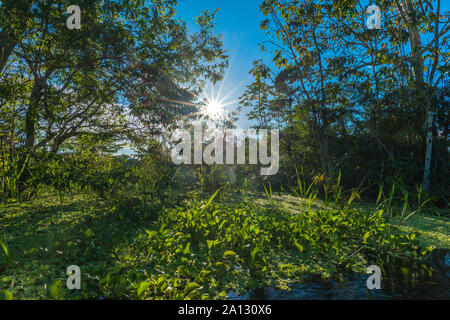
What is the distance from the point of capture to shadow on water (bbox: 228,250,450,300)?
148cm

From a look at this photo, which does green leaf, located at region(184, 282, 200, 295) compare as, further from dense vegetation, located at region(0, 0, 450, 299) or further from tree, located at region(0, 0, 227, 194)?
tree, located at region(0, 0, 227, 194)

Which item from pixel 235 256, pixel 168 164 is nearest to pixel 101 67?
pixel 168 164

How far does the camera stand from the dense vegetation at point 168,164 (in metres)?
1.82

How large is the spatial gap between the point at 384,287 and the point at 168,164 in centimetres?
537

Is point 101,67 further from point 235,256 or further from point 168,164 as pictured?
point 235,256

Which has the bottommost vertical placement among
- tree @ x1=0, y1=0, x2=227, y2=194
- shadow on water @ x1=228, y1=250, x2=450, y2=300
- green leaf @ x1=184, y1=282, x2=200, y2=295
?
shadow on water @ x1=228, y1=250, x2=450, y2=300

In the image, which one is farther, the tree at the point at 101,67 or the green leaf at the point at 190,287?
the tree at the point at 101,67

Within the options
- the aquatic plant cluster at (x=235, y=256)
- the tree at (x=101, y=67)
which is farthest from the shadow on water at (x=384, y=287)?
the tree at (x=101, y=67)

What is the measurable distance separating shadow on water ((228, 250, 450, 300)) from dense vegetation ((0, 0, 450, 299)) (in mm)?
111

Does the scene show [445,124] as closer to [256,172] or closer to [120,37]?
[256,172]

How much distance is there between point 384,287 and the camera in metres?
1.57

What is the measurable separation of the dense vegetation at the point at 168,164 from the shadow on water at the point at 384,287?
4.4 inches

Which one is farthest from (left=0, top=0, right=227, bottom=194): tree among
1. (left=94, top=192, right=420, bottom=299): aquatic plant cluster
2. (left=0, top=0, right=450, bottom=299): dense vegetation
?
(left=94, top=192, right=420, bottom=299): aquatic plant cluster

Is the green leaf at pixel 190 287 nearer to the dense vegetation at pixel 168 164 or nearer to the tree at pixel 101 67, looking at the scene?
the dense vegetation at pixel 168 164
